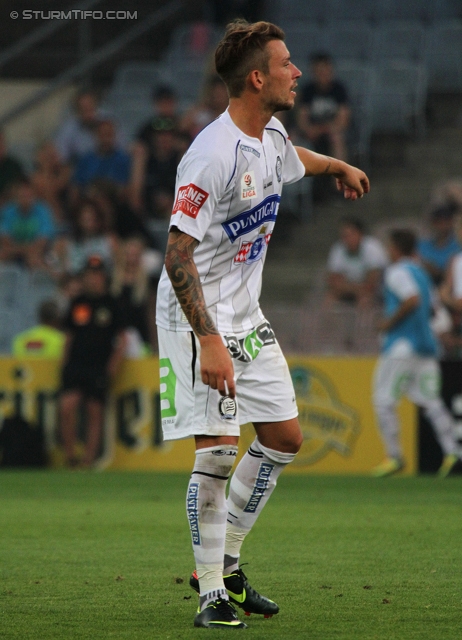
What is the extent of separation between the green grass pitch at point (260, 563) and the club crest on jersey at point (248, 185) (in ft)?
5.37

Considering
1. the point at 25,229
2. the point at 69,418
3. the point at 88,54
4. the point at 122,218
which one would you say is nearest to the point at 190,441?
the point at 69,418

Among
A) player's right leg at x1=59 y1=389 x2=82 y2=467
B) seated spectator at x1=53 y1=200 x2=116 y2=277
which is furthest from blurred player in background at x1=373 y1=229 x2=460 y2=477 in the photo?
seated spectator at x1=53 y1=200 x2=116 y2=277

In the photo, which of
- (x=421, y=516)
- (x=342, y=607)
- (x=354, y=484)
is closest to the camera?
(x=342, y=607)

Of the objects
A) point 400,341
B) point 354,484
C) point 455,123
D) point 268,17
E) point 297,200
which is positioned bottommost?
point 354,484

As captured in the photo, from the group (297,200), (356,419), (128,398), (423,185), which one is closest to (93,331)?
(128,398)

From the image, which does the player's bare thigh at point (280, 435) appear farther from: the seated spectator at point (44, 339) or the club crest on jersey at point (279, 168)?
the seated spectator at point (44, 339)

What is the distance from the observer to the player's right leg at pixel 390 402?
12.2 metres

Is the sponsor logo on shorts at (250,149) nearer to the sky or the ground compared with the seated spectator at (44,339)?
nearer to the sky

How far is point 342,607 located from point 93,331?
8661mm

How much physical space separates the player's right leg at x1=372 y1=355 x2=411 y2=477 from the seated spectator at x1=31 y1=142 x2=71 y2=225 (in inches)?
238

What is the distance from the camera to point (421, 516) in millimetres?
8547

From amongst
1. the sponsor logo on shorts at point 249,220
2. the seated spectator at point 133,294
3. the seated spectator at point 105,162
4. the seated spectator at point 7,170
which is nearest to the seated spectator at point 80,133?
the seated spectator at point 105,162

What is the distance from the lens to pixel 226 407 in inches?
188

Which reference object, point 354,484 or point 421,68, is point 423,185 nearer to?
point 421,68
